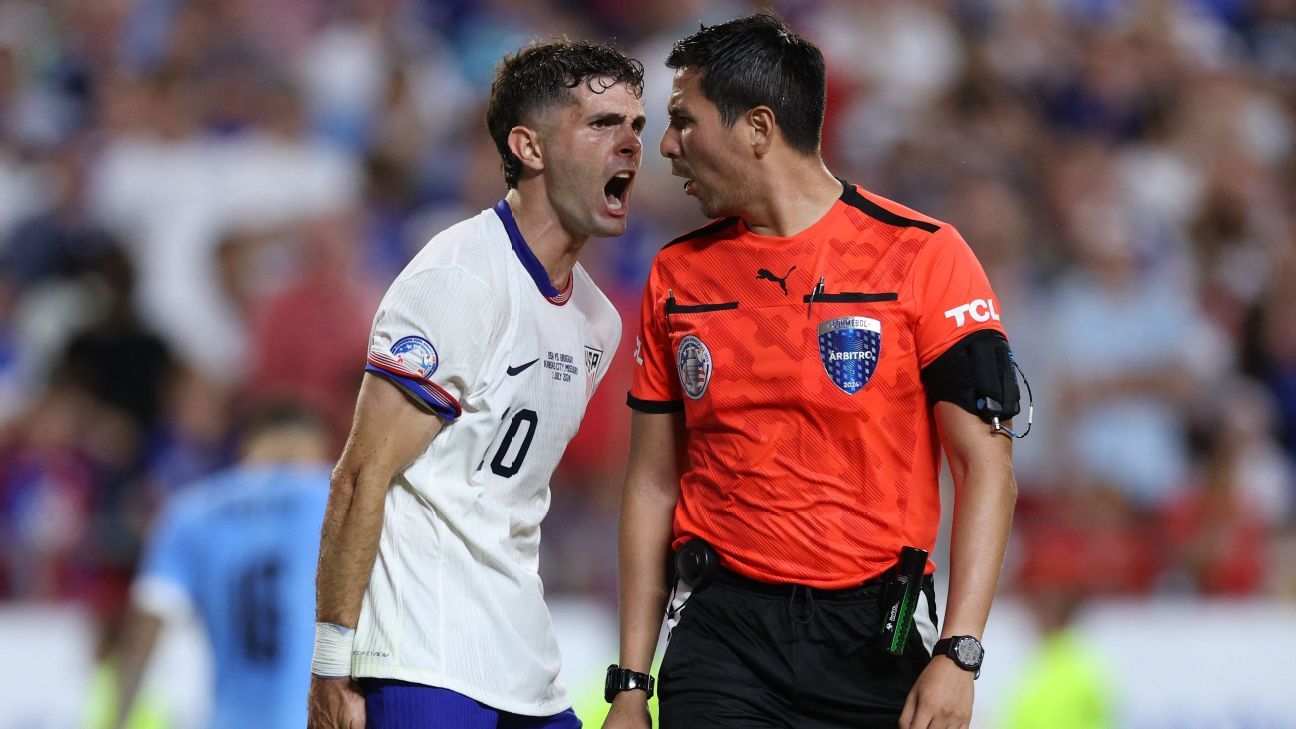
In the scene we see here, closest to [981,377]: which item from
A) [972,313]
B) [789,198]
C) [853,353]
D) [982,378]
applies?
[982,378]

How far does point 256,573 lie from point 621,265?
3.44 metres

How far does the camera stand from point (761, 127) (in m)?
Answer: 3.72

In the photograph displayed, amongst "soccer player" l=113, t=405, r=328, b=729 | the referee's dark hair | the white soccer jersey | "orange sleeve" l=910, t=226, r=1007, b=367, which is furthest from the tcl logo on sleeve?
"soccer player" l=113, t=405, r=328, b=729

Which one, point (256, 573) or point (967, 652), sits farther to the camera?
point (256, 573)

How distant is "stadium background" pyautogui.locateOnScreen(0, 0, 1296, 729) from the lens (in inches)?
294

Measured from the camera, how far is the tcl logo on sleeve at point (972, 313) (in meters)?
3.51

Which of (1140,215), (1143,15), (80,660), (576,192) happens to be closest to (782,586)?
(576,192)

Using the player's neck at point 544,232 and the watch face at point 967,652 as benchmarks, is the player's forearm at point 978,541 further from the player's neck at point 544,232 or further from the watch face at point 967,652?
the player's neck at point 544,232

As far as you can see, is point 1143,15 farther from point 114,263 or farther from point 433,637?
point 433,637

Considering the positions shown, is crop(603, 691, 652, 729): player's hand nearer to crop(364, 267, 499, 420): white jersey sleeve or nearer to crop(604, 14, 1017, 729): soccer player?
crop(604, 14, 1017, 729): soccer player

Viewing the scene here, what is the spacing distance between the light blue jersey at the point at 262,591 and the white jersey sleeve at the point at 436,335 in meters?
2.31

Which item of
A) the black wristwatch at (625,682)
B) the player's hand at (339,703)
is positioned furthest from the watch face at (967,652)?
the player's hand at (339,703)

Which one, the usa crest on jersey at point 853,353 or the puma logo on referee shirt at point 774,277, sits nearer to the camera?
the usa crest on jersey at point 853,353

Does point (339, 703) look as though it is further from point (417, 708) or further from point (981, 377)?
point (981, 377)
